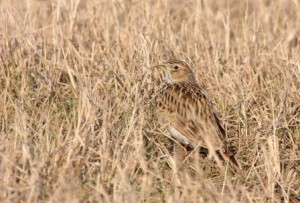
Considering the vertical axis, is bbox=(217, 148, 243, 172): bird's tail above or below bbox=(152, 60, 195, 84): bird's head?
below

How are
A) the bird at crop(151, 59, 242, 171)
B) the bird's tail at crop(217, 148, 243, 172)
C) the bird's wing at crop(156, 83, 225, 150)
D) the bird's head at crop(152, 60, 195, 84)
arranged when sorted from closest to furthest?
the bird's tail at crop(217, 148, 243, 172)
the bird at crop(151, 59, 242, 171)
the bird's wing at crop(156, 83, 225, 150)
the bird's head at crop(152, 60, 195, 84)

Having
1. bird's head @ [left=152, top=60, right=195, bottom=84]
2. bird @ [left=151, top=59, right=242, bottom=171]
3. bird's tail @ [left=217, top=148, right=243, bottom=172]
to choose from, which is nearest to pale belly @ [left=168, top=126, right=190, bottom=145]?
bird @ [left=151, top=59, right=242, bottom=171]

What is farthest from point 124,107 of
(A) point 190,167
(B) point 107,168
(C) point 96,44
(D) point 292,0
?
(D) point 292,0

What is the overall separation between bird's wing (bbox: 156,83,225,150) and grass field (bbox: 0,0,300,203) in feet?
0.43

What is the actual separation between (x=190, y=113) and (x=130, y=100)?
0.46 m

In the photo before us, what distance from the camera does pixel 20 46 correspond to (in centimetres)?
747

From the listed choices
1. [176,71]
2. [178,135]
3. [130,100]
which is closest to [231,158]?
[178,135]

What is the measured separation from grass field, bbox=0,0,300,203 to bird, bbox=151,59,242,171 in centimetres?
11

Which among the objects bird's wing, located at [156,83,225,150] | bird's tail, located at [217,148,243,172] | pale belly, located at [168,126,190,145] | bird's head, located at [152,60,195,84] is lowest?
pale belly, located at [168,126,190,145]

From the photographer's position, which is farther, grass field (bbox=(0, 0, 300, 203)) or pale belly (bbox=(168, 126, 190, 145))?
pale belly (bbox=(168, 126, 190, 145))

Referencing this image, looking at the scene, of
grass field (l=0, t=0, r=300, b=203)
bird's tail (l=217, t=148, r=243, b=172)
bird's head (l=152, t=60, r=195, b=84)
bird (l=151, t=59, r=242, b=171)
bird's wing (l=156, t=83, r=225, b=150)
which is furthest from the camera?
bird's head (l=152, t=60, r=195, b=84)

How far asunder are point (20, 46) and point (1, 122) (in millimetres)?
1153

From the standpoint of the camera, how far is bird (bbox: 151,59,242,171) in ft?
20.8

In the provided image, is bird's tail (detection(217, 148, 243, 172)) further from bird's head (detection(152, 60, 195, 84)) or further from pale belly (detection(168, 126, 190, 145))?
bird's head (detection(152, 60, 195, 84))
